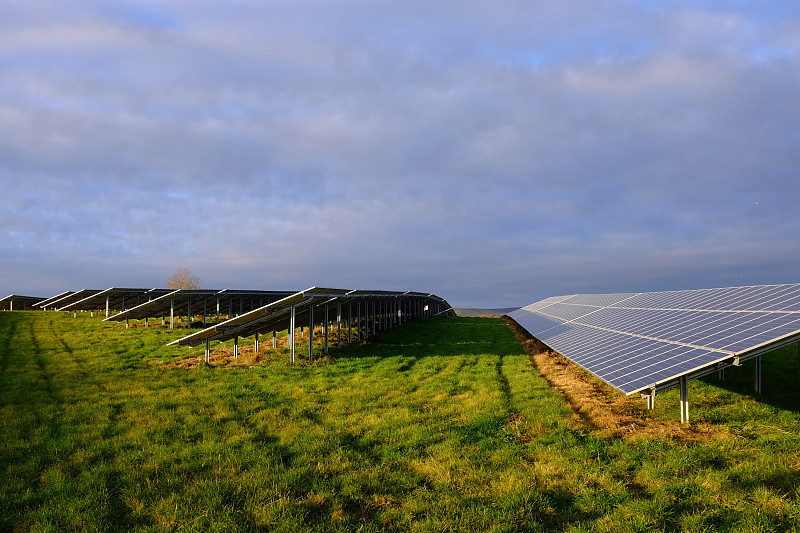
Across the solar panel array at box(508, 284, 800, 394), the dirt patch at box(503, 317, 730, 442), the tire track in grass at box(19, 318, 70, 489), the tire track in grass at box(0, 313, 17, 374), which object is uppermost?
the solar panel array at box(508, 284, 800, 394)

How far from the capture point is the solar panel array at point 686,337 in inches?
426

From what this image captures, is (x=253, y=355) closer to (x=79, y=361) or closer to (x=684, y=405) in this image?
(x=79, y=361)

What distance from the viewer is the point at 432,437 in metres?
11.2

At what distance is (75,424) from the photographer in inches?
490

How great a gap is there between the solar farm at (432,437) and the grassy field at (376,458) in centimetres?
5

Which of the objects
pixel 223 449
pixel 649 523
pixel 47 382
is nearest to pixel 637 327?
pixel 649 523

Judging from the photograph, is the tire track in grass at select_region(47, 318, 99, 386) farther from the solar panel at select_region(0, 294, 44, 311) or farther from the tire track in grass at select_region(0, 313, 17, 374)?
the solar panel at select_region(0, 294, 44, 311)

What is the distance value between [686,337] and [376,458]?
10366 mm


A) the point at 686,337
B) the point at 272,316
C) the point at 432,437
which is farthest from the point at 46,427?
the point at 686,337

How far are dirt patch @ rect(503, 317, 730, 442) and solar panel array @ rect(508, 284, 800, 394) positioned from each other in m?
1.15

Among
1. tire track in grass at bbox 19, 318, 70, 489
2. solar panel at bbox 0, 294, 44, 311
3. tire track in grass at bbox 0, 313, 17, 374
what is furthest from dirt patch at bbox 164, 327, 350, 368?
solar panel at bbox 0, 294, 44, 311

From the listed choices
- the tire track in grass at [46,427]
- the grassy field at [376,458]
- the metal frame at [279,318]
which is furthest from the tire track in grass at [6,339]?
the metal frame at [279,318]

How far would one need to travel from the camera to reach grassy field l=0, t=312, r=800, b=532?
736cm

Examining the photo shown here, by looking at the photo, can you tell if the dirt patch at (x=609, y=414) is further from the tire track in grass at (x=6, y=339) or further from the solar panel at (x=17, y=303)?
the solar panel at (x=17, y=303)
